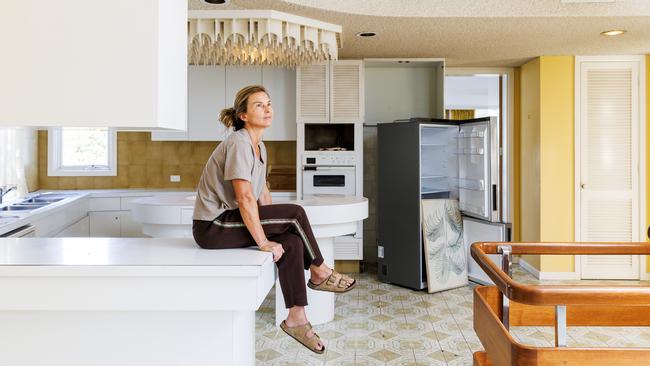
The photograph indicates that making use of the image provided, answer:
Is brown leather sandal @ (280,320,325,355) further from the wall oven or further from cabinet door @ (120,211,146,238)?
cabinet door @ (120,211,146,238)

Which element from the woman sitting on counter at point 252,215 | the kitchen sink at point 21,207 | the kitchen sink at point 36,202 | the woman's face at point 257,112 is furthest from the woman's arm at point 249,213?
the kitchen sink at point 21,207

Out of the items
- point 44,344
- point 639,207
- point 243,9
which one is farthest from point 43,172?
point 639,207

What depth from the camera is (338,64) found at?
17.6ft

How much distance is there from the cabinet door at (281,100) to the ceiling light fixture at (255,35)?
1.13 metres

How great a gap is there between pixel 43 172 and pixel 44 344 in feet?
14.1

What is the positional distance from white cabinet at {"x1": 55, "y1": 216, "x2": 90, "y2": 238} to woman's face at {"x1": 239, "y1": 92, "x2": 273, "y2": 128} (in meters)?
2.70

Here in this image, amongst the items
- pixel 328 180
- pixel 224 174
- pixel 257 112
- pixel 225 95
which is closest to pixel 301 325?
pixel 224 174

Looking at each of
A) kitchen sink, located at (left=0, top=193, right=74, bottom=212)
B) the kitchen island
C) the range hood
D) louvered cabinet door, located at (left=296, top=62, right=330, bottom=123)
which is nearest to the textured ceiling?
louvered cabinet door, located at (left=296, top=62, right=330, bottom=123)

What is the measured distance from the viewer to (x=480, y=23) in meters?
4.07

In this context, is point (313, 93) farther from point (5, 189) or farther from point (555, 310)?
point (555, 310)

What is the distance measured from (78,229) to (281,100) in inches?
92.6

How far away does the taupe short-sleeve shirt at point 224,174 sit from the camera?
2189mm

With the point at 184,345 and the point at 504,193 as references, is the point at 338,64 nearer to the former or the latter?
the point at 504,193

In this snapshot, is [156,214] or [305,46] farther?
[305,46]
